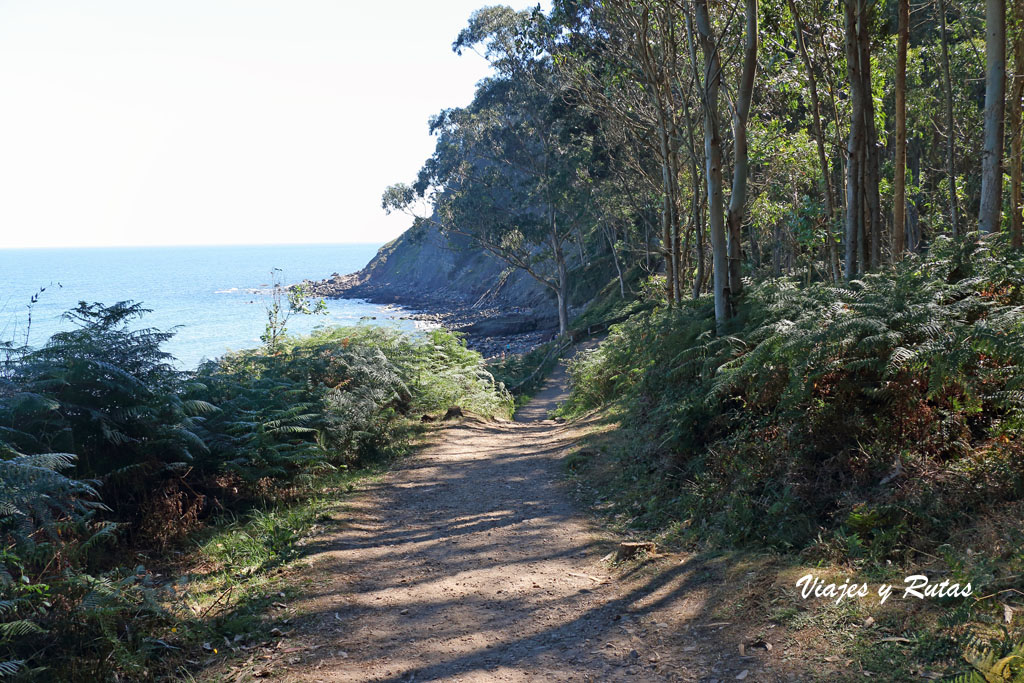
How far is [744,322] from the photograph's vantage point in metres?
8.70

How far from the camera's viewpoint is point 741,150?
9.84 meters

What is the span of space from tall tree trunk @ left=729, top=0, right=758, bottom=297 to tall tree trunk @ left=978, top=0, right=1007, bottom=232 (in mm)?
2771

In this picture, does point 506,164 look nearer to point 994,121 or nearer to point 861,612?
point 994,121

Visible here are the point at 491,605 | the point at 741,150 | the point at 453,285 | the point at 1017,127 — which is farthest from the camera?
the point at 453,285

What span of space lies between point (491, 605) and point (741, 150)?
24.8 feet

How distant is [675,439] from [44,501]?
17.3 ft

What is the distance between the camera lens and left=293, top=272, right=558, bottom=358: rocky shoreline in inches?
1699

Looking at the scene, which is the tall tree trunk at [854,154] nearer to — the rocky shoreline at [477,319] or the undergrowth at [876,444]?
the undergrowth at [876,444]

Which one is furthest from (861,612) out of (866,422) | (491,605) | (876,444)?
(491,605)

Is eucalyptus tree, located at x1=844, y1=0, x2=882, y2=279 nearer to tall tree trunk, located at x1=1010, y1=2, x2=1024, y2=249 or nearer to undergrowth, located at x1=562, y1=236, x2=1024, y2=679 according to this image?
tall tree trunk, located at x1=1010, y1=2, x2=1024, y2=249

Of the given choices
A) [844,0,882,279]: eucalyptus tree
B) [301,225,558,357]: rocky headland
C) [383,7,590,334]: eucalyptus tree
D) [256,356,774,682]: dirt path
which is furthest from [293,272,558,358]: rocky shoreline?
[256,356,774,682]: dirt path

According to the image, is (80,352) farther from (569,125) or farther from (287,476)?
(569,125)

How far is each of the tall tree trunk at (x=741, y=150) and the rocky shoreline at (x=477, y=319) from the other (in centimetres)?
1581

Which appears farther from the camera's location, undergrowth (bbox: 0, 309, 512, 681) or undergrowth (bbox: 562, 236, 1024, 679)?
undergrowth (bbox: 562, 236, 1024, 679)
